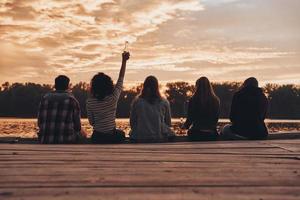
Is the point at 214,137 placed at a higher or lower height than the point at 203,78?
lower

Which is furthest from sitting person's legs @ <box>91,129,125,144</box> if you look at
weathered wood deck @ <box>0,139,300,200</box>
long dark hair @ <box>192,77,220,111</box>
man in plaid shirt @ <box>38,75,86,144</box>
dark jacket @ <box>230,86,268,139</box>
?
weathered wood deck @ <box>0,139,300,200</box>

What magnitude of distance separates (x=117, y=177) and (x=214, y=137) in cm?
458

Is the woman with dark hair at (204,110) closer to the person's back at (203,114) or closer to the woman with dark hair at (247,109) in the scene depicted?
the person's back at (203,114)

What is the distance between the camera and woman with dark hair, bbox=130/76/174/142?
7.00 m

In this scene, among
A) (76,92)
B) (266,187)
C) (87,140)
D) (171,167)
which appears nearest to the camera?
(266,187)

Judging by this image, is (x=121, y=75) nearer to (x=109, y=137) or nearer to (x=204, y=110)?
(x=109, y=137)

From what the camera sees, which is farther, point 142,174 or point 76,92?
point 76,92

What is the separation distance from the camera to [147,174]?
9.69 ft

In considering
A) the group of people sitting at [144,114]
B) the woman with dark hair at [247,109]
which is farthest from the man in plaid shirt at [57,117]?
the woman with dark hair at [247,109]

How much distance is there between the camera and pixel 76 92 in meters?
84.4

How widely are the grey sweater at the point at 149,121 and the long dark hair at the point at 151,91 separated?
54 millimetres

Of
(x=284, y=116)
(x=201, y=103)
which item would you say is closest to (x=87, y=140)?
(x=201, y=103)

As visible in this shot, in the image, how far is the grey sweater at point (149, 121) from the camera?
276 inches

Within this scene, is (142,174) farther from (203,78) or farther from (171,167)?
(203,78)
